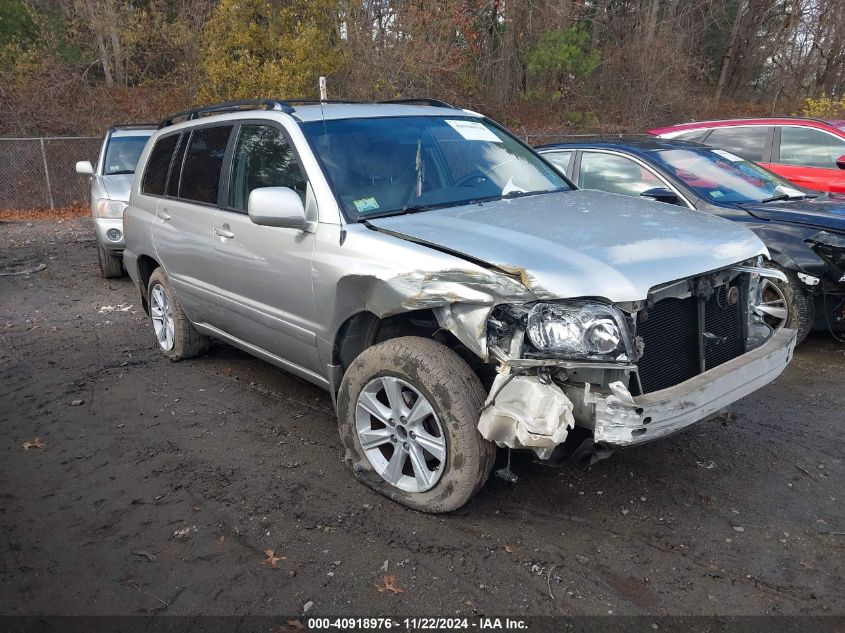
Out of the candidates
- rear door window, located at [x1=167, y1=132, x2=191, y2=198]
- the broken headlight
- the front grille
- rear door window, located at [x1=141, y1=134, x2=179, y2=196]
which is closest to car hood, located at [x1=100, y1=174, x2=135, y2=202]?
rear door window, located at [x1=141, y1=134, x2=179, y2=196]

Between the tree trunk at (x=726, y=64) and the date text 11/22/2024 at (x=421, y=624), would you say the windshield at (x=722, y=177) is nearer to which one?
the date text 11/22/2024 at (x=421, y=624)

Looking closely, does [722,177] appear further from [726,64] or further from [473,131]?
[726,64]

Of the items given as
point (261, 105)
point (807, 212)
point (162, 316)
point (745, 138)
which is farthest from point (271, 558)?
point (745, 138)

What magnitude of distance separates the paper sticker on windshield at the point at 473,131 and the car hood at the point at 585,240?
2.37 feet

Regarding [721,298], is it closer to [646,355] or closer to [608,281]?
[646,355]

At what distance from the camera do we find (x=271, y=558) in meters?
3.07

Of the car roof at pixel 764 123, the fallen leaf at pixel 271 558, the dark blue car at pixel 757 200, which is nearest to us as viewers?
the fallen leaf at pixel 271 558

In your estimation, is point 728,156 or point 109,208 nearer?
point 728,156

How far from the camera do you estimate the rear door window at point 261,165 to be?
3998 mm

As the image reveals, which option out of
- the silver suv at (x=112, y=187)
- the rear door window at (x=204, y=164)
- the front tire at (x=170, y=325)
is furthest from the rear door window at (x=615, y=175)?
the silver suv at (x=112, y=187)

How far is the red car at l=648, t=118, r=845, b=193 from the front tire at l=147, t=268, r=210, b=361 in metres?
6.21

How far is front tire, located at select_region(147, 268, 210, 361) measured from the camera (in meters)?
5.53

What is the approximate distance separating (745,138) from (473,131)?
545cm

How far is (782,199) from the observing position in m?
6.08
